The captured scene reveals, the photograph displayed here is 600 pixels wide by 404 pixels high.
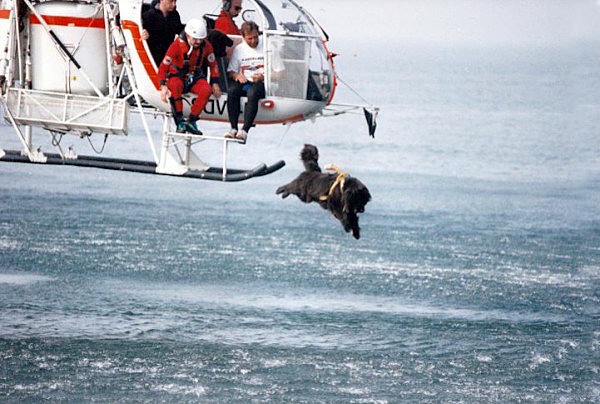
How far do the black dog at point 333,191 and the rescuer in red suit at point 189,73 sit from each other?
3.01 m

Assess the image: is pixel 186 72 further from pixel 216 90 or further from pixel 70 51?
pixel 70 51

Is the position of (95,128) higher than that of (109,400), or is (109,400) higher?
(95,128)

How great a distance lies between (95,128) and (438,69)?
10779 centimetres


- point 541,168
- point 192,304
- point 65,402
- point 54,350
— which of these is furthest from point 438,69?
point 65,402

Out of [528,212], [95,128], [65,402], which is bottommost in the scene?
[65,402]

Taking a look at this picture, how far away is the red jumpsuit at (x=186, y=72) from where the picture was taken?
19.8m

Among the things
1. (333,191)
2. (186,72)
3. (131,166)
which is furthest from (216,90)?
(333,191)

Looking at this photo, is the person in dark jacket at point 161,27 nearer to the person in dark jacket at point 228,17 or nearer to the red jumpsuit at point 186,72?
the red jumpsuit at point 186,72

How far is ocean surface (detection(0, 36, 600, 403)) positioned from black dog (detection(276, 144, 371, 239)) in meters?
36.4

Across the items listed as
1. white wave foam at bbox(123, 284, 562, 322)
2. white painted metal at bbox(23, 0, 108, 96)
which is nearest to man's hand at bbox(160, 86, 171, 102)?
white painted metal at bbox(23, 0, 108, 96)

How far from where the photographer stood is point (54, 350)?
6284cm

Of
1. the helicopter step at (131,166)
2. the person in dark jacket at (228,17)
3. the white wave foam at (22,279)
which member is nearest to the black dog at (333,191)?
the helicopter step at (131,166)

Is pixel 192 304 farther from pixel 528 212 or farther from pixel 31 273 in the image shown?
pixel 528 212

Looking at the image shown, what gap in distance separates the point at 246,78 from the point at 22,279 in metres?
61.3
